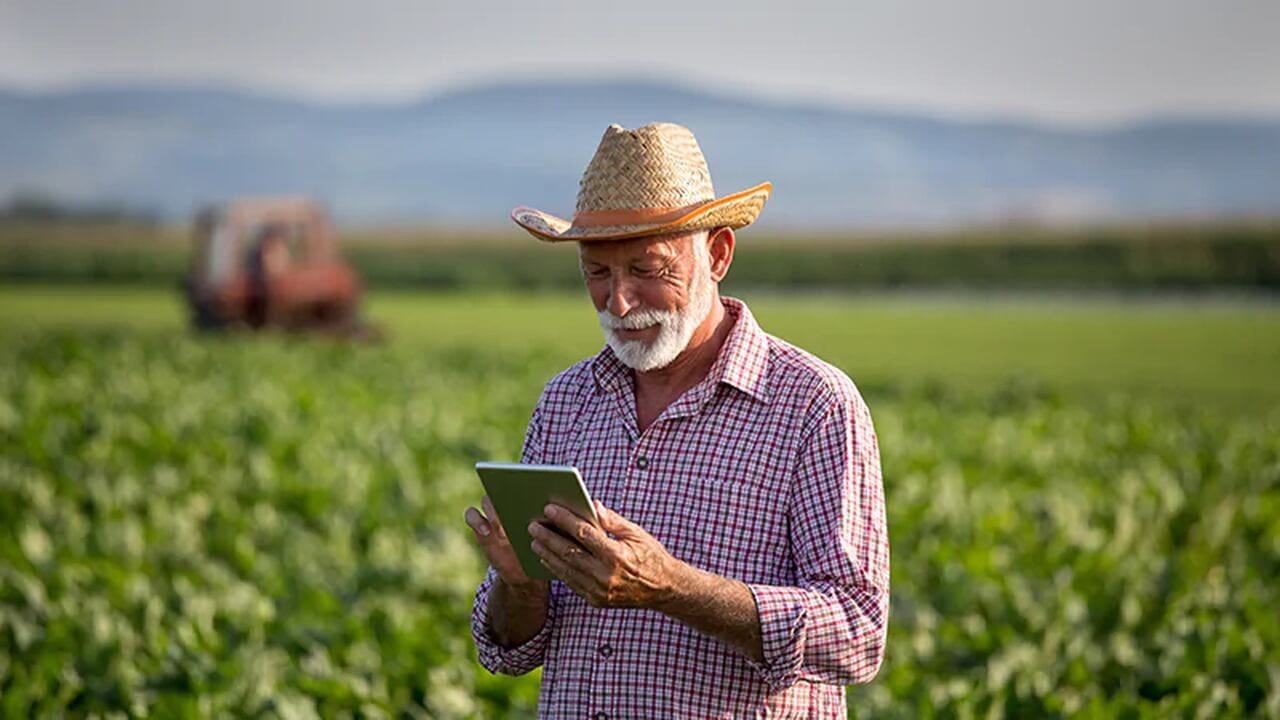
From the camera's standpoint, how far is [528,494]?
2.43 meters

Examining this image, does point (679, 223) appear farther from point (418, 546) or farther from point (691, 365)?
point (418, 546)

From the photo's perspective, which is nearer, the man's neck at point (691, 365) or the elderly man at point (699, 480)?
the elderly man at point (699, 480)

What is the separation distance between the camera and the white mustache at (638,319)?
8.60 feet

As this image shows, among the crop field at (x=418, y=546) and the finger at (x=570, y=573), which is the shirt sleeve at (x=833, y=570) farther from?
the crop field at (x=418, y=546)

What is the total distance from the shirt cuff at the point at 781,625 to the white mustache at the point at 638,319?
0.44 metres

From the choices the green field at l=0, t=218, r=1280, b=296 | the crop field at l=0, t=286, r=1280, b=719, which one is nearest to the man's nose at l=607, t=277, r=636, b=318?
the crop field at l=0, t=286, r=1280, b=719

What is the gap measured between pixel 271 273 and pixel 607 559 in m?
22.4

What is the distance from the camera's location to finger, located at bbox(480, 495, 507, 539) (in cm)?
255

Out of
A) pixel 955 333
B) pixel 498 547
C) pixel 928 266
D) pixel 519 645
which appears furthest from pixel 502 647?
pixel 928 266

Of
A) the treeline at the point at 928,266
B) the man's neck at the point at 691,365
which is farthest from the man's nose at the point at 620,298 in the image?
the treeline at the point at 928,266

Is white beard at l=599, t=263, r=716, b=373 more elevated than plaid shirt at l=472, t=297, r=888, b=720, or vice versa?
white beard at l=599, t=263, r=716, b=373

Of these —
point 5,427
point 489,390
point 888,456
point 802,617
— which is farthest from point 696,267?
point 489,390

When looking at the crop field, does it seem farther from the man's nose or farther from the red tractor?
the red tractor

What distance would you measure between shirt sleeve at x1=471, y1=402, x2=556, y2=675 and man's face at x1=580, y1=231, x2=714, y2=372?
10.3 inches
